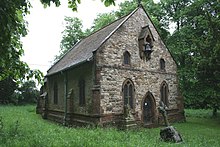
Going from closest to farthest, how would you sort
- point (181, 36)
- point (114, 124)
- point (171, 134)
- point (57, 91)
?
point (171, 134) → point (114, 124) → point (57, 91) → point (181, 36)

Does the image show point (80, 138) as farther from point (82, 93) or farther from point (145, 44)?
point (145, 44)

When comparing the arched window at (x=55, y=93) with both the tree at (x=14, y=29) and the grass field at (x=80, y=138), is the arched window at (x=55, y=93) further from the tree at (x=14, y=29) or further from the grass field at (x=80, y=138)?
the tree at (x=14, y=29)

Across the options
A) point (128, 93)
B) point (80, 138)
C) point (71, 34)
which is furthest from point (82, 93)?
point (71, 34)

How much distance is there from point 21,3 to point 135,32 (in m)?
15.1

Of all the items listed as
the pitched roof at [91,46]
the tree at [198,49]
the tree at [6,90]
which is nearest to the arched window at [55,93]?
the pitched roof at [91,46]

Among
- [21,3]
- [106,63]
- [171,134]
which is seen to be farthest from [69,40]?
[21,3]

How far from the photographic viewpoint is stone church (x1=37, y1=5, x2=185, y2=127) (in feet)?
53.8

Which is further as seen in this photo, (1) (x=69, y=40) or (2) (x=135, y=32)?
(1) (x=69, y=40)

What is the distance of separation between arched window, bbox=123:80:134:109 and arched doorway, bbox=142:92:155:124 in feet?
4.80

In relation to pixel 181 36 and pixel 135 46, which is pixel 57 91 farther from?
pixel 181 36

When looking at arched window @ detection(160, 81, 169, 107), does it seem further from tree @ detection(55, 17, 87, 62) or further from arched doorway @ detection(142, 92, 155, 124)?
tree @ detection(55, 17, 87, 62)

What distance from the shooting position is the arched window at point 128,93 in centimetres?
1786

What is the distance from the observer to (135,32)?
1942cm

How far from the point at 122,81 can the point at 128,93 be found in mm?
1205
